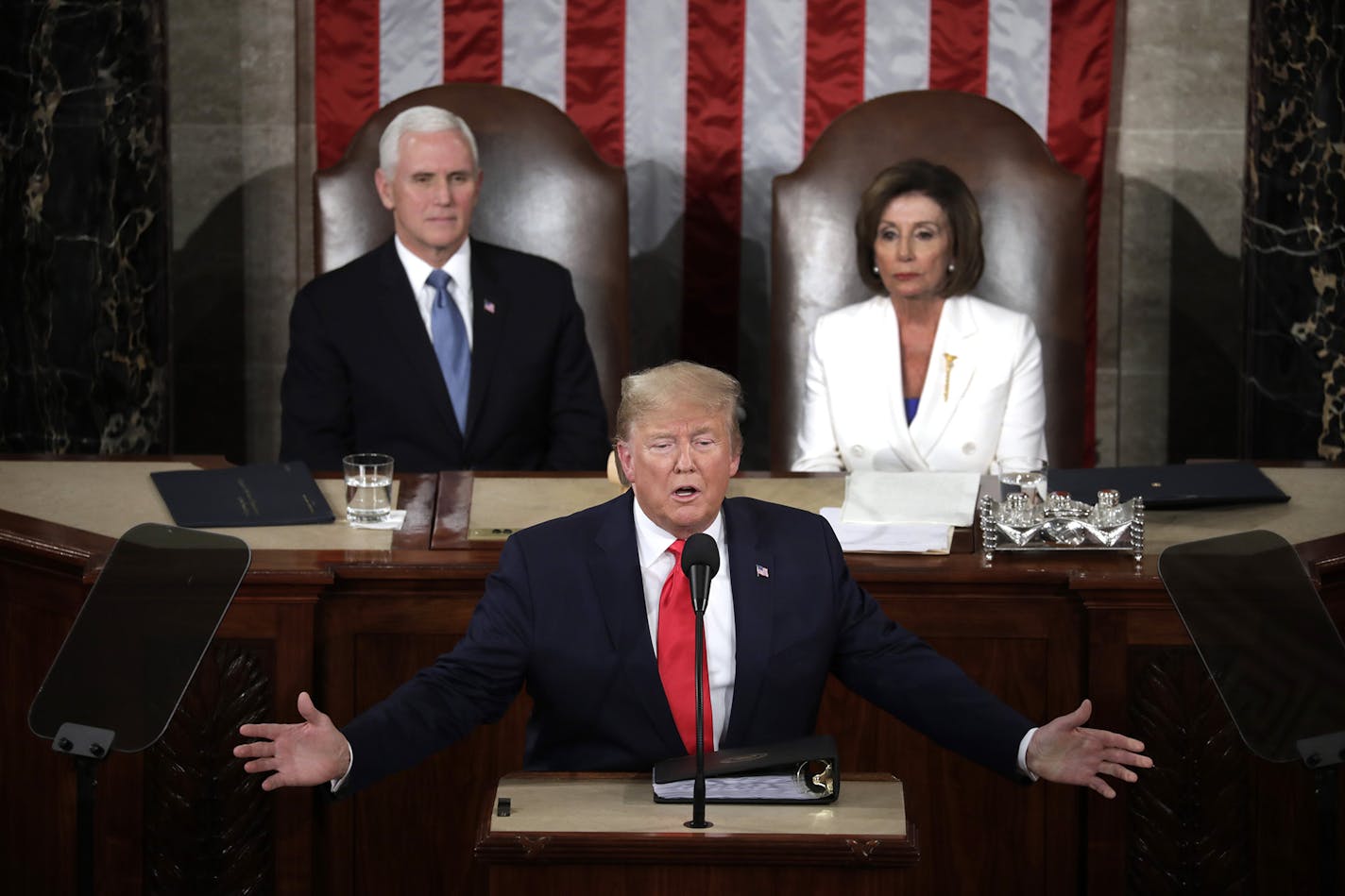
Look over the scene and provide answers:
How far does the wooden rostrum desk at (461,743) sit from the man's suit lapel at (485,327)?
1312 mm

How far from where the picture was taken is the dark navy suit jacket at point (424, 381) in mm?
4711

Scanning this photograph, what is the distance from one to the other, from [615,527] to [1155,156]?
358cm

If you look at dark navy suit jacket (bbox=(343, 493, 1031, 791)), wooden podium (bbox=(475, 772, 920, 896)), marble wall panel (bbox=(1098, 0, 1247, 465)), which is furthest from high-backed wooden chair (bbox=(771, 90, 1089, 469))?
wooden podium (bbox=(475, 772, 920, 896))

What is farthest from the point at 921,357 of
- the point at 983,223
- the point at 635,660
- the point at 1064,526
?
the point at 635,660

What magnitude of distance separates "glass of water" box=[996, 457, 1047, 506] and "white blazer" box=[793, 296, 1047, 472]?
899 millimetres

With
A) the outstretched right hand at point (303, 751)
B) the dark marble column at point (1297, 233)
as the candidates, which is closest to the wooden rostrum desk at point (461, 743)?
the outstretched right hand at point (303, 751)

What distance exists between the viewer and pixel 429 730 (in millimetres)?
2535

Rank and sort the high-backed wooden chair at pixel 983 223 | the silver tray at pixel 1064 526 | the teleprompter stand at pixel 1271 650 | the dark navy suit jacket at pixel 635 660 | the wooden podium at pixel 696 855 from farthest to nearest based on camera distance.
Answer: the high-backed wooden chair at pixel 983 223 → the silver tray at pixel 1064 526 → the dark navy suit jacket at pixel 635 660 → the teleprompter stand at pixel 1271 650 → the wooden podium at pixel 696 855

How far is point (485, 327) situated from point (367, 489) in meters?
1.31

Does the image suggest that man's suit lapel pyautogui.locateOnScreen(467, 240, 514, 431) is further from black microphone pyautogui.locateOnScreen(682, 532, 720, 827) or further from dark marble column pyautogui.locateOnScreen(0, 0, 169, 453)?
black microphone pyautogui.locateOnScreen(682, 532, 720, 827)

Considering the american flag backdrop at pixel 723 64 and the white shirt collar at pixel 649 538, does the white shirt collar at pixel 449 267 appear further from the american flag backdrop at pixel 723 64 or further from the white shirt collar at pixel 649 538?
the white shirt collar at pixel 649 538

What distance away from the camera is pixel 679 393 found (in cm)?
269

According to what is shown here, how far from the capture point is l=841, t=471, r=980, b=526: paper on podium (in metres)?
3.55

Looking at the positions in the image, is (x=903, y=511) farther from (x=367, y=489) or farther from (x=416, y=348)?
(x=416, y=348)
